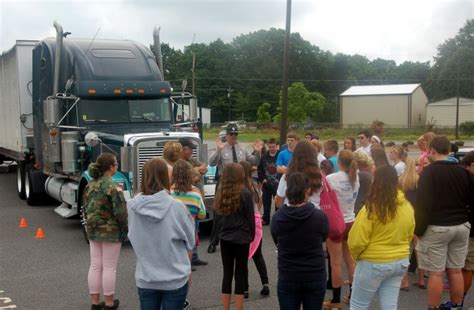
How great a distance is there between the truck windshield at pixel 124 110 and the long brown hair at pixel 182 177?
5.97 metres

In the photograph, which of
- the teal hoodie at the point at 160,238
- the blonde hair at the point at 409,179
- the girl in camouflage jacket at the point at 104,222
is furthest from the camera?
the blonde hair at the point at 409,179

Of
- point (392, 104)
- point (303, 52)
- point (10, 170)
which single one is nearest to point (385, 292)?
point (10, 170)

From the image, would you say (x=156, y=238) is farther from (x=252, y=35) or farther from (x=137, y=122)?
(x=252, y=35)

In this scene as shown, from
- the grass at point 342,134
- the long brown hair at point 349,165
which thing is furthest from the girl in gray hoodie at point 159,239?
the grass at point 342,134

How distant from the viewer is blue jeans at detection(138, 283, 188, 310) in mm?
4457

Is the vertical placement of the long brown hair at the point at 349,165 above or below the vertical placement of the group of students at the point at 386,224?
above

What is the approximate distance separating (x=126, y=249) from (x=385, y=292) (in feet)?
18.5

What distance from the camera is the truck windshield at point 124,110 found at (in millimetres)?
11578

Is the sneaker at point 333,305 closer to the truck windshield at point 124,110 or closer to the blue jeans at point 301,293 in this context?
the blue jeans at point 301,293

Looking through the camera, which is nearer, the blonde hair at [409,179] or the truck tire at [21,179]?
the blonde hair at [409,179]

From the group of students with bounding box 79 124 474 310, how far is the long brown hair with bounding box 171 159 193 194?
1 cm

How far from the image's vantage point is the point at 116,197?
20.3ft

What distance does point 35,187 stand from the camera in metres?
14.3

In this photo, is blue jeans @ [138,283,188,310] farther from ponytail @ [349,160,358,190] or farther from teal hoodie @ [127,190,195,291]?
ponytail @ [349,160,358,190]
